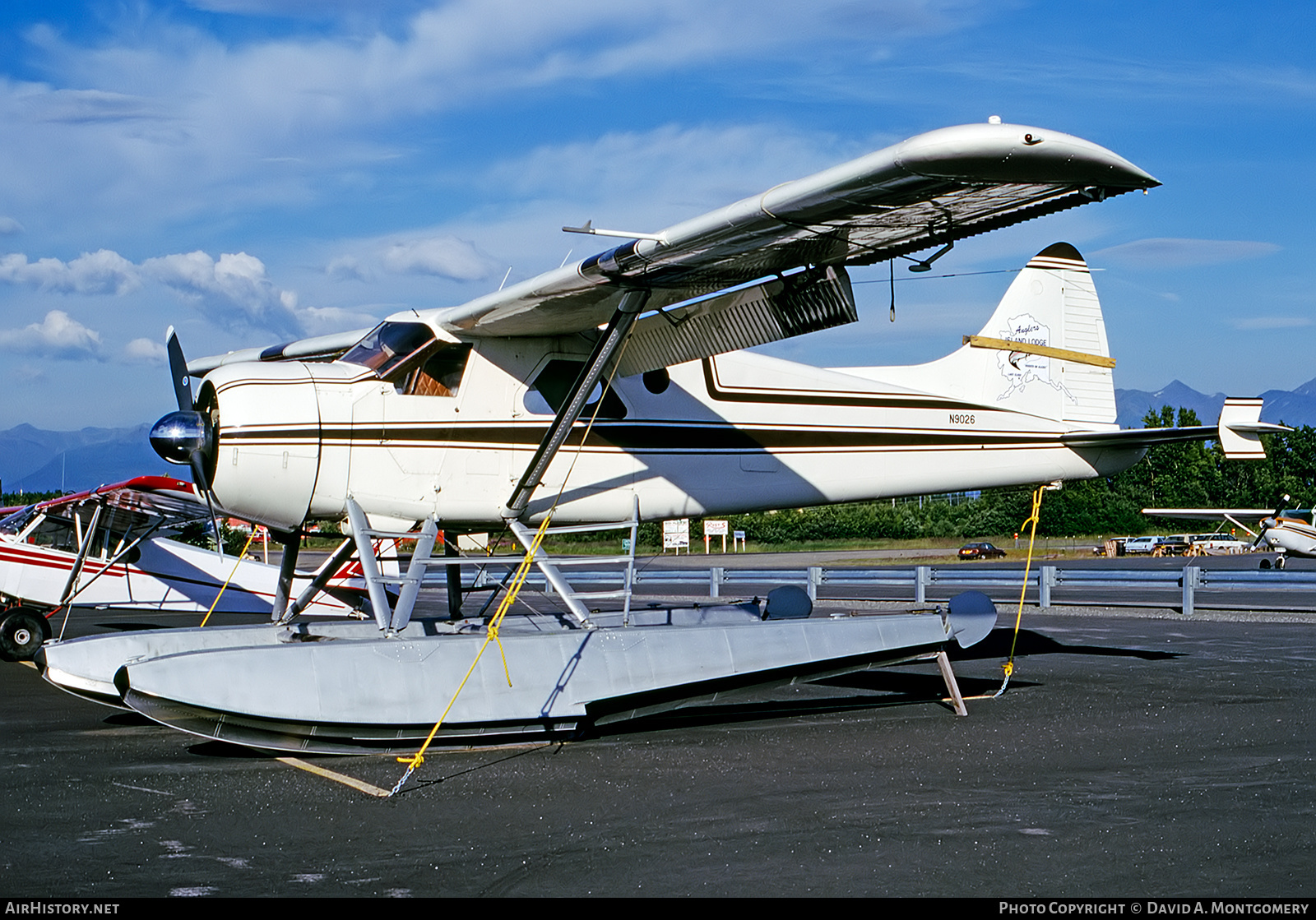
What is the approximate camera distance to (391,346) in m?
9.40

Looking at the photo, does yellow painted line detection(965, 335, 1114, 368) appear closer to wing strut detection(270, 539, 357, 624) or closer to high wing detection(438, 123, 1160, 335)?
high wing detection(438, 123, 1160, 335)

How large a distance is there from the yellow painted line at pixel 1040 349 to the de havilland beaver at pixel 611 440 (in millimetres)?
97

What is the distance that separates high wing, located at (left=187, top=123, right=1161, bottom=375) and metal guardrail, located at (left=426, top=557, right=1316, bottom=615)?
768cm

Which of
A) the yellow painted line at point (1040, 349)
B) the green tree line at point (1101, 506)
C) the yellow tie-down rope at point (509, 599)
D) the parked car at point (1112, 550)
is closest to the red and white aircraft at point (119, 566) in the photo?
the yellow tie-down rope at point (509, 599)

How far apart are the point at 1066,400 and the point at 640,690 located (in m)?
6.59

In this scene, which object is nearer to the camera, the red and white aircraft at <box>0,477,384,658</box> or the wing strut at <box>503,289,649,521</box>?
the wing strut at <box>503,289,649,521</box>

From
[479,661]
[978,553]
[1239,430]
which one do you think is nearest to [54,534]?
[479,661]

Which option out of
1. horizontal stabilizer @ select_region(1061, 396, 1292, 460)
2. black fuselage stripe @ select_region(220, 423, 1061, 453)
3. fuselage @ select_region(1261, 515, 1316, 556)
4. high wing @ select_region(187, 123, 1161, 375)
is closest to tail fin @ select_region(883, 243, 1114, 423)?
black fuselage stripe @ select_region(220, 423, 1061, 453)

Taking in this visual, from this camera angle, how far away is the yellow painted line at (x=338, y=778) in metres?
6.70

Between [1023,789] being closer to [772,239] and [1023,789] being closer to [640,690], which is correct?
[640,690]

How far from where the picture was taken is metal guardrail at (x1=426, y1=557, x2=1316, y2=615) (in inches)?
723

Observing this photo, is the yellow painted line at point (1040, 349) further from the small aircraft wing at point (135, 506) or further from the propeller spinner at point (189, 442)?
the small aircraft wing at point (135, 506)

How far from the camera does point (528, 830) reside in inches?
224
